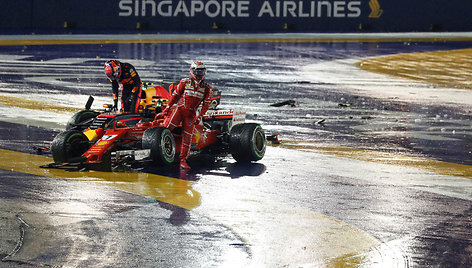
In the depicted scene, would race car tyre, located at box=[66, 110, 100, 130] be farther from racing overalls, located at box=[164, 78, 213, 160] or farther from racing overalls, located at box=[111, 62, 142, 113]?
racing overalls, located at box=[164, 78, 213, 160]

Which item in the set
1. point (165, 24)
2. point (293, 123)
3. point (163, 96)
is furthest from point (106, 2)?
point (163, 96)

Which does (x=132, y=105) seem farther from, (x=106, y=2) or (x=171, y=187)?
(x=106, y=2)

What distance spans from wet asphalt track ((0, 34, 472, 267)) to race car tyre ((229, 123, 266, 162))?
0.20m

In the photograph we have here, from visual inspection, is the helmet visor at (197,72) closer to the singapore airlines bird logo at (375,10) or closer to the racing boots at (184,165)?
the racing boots at (184,165)

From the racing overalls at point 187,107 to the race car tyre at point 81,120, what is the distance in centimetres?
121

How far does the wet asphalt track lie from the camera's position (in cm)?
783

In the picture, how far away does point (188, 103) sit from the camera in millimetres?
11875

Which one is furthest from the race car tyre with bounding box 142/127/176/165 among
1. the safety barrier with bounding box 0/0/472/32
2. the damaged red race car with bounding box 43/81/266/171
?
the safety barrier with bounding box 0/0/472/32

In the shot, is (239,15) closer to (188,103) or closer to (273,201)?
(188,103)

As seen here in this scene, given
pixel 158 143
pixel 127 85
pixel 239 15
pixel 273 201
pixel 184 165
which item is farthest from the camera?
pixel 239 15

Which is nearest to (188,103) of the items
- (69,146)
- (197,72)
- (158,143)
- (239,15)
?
(197,72)

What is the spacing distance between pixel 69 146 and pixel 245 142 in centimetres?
234

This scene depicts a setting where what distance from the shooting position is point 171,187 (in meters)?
10.5

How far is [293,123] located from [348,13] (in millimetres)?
20195
